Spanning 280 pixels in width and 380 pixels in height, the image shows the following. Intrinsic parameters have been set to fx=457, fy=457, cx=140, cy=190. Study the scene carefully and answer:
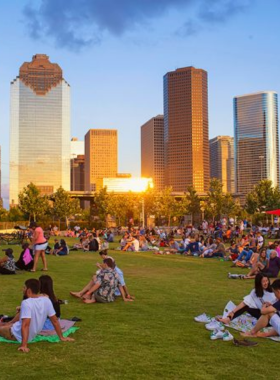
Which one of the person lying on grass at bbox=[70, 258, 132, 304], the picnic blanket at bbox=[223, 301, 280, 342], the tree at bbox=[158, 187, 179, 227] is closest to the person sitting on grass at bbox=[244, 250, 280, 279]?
the person lying on grass at bbox=[70, 258, 132, 304]

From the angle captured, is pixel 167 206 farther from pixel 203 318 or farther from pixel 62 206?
pixel 203 318

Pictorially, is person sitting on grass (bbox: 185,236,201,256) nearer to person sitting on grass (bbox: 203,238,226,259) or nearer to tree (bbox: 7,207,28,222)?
person sitting on grass (bbox: 203,238,226,259)

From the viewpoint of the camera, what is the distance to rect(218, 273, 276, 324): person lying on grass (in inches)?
305

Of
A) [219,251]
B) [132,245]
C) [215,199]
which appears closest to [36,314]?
[219,251]

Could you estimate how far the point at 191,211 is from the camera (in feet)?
227

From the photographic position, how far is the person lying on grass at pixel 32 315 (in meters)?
6.48

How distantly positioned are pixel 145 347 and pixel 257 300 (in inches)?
92.1

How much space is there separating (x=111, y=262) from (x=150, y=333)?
275cm

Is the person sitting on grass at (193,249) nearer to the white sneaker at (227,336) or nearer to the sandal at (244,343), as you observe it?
the white sneaker at (227,336)

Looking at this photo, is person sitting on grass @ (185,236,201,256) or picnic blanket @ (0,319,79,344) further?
person sitting on grass @ (185,236,201,256)

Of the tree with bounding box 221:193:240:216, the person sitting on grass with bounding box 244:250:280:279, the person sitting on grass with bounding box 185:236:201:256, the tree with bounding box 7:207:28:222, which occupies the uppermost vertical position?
the tree with bounding box 221:193:240:216

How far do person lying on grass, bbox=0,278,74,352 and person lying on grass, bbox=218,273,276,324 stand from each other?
9.40ft

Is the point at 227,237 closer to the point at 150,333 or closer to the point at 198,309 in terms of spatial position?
the point at 198,309

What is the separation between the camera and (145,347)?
6.48 meters
